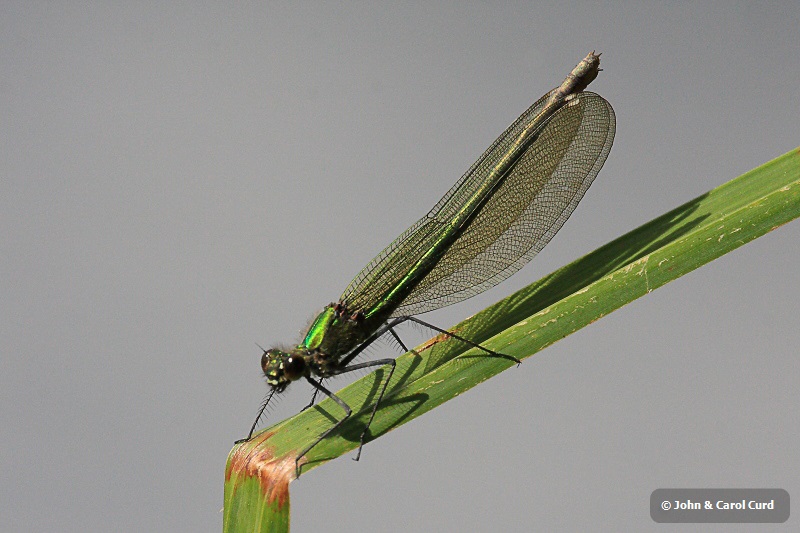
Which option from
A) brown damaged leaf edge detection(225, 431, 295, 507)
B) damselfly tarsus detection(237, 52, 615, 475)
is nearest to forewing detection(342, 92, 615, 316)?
damselfly tarsus detection(237, 52, 615, 475)

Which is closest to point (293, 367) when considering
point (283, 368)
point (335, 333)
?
point (283, 368)

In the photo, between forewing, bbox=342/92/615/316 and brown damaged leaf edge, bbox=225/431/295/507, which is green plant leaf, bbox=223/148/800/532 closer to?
brown damaged leaf edge, bbox=225/431/295/507

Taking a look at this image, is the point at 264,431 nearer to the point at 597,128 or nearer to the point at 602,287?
the point at 602,287

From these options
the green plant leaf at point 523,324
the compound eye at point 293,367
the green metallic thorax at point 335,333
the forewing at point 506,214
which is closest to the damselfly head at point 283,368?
the compound eye at point 293,367

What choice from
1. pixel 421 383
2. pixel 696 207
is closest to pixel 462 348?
pixel 421 383

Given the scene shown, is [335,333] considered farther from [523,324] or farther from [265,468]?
[523,324]

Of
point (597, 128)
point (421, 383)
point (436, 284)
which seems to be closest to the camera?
point (421, 383)

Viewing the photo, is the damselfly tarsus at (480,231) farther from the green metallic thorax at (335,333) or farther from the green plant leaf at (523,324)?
the green plant leaf at (523,324)
